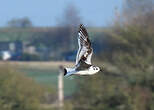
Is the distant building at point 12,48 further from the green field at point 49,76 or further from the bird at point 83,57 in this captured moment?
the bird at point 83,57

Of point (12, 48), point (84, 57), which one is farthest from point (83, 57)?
point (12, 48)

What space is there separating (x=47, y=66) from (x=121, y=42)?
54.5ft

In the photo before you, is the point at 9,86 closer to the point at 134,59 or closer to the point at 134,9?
the point at 134,59

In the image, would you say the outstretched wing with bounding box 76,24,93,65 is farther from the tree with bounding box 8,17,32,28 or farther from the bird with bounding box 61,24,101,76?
the tree with bounding box 8,17,32,28

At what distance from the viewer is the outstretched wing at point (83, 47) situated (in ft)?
24.6

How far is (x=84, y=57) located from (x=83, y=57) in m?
0.01

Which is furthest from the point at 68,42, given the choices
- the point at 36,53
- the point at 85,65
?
the point at 85,65

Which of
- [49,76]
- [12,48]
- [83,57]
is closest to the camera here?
[83,57]

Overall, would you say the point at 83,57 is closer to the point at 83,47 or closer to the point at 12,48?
the point at 83,47

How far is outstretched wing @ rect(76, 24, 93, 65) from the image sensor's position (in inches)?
295

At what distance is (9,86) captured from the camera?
25.0 metres

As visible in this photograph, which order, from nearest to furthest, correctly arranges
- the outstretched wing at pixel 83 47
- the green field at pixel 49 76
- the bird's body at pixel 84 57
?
the bird's body at pixel 84 57 < the outstretched wing at pixel 83 47 < the green field at pixel 49 76

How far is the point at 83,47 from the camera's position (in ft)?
24.8

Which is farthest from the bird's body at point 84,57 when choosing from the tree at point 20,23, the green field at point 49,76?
the tree at point 20,23
